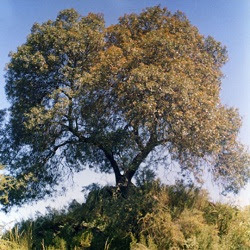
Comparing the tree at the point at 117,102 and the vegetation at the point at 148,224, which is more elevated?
the tree at the point at 117,102

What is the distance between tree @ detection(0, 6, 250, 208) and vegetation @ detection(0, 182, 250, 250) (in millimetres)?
1109

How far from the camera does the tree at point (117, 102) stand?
11852 mm

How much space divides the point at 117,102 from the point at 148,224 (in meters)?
4.02

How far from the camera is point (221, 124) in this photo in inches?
503

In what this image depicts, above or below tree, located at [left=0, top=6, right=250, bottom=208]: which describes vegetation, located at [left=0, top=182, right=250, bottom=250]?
below

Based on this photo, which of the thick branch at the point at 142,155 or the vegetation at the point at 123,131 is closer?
the vegetation at the point at 123,131

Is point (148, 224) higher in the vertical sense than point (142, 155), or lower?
lower

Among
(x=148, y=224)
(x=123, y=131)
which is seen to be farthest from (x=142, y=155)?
(x=148, y=224)

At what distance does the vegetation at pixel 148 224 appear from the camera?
10.9m

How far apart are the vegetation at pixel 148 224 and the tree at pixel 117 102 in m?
1.11

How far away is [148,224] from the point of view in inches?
453

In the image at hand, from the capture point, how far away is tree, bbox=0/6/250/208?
467 inches

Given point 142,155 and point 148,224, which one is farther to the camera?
point 142,155

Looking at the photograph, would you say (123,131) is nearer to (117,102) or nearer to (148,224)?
(117,102)
